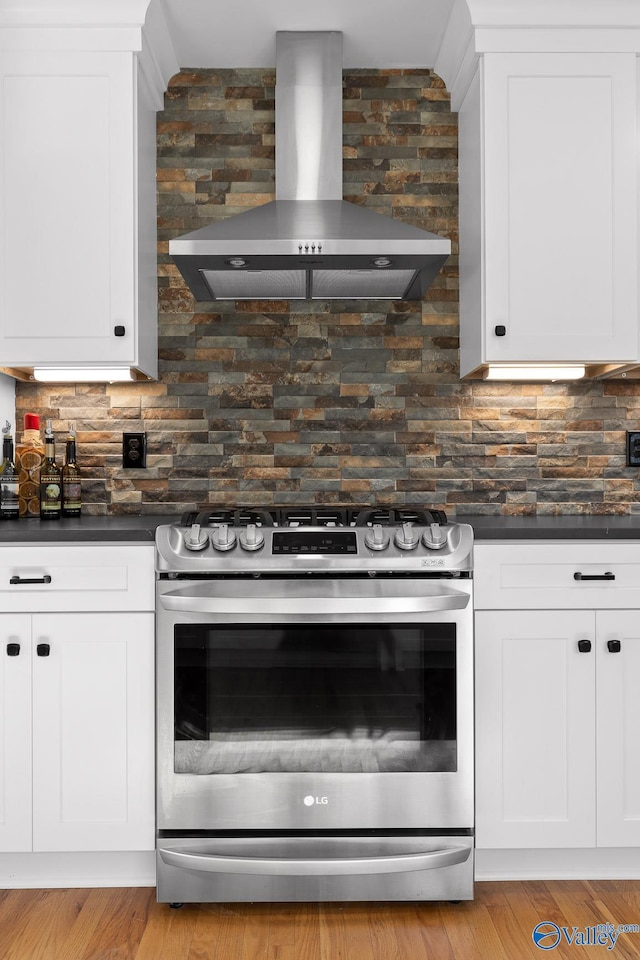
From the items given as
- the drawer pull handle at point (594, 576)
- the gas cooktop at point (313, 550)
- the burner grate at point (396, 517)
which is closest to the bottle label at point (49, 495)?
the gas cooktop at point (313, 550)

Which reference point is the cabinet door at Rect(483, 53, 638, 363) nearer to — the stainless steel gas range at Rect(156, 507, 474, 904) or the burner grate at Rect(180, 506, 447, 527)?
the burner grate at Rect(180, 506, 447, 527)

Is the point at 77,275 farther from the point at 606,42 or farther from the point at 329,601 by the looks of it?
the point at 606,42

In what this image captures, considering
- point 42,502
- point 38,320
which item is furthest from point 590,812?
point 38,320

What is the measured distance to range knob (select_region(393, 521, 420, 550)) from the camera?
1950 mm

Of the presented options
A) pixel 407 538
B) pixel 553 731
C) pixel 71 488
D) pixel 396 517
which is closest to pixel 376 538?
pixel 407 538

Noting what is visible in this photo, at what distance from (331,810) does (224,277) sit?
5.32 feet

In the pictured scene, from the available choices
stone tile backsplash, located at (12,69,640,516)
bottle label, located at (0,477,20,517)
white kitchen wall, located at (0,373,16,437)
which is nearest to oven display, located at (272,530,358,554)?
stone tile backsplash, located at (12,69,640,516)

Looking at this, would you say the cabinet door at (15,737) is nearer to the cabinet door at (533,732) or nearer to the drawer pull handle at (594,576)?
the cabinet door at (533,732)

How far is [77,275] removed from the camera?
2.23 meters

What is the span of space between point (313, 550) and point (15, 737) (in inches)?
38.2

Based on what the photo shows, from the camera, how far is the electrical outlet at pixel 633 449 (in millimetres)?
2609

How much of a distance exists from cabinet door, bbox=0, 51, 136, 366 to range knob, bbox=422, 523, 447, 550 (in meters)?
1.13

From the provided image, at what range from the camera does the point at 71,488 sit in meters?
2.46

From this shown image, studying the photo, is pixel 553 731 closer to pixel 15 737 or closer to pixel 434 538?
pixel 434 538
